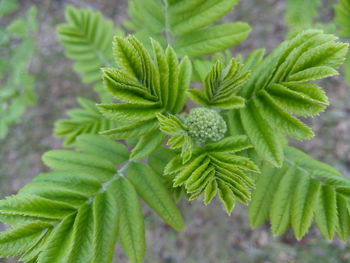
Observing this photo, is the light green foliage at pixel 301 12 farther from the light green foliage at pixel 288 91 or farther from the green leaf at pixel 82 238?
the green leaf at pixel 82 238

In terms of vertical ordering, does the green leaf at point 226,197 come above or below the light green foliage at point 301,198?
above

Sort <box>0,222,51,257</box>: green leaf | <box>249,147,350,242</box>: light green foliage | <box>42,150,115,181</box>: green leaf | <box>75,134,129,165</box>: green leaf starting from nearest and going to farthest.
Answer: <box>0,222,51,257</box>: green leaf < <box>249,147,350,242</box>: light green foliage < <box>42,150,115,181</box>: green leaf < <box>75,134,129,165</box>: green leaf

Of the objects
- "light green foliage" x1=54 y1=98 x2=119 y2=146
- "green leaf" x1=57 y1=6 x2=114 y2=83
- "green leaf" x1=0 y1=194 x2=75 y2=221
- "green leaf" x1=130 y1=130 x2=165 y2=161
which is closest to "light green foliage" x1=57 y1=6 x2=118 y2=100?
"green leaf" x1=57 y1=6 x2=114 y2=83

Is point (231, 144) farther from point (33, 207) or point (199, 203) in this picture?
point (199, 203)

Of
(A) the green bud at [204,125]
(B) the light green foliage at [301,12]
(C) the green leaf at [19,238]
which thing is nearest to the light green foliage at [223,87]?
(A) the green bud at [204,125]

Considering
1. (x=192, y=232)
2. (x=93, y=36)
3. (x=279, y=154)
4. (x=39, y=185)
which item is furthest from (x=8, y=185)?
(x=279, y=154)

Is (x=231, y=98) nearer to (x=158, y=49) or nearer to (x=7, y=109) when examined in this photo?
(x=158, y=49)

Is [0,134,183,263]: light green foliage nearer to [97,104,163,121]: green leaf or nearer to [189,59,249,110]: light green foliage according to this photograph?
[97,104,163,121]: green leaf
